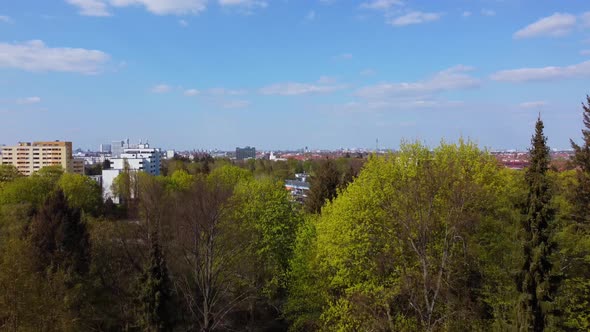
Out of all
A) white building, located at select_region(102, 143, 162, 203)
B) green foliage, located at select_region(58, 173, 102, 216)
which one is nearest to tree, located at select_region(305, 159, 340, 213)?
green foliage, located at select_region(58, 173, 102, 216)

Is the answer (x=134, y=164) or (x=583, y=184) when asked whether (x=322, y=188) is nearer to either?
(x=583, y=184)

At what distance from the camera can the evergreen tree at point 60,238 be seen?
24.8 meters

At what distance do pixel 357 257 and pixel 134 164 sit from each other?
419 ft

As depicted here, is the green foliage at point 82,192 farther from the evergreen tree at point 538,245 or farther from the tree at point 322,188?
the evergreen tree at point 538,245

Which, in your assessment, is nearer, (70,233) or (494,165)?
(494,165)

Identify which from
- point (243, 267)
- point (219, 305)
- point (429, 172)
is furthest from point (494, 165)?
point (219, 305)

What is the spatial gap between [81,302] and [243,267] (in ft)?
27.9

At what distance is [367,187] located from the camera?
2173cm

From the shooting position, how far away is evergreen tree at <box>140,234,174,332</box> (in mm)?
21172

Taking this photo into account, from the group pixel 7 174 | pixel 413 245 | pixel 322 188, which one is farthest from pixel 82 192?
pixel 413 245

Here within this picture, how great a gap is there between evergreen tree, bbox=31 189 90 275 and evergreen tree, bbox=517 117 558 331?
21111mm

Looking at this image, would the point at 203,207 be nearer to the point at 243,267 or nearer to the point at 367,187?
the point at 243,267

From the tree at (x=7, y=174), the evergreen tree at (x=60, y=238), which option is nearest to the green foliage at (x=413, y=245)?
the evergreen tree at (x=60, y=238)

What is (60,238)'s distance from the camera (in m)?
25.9
